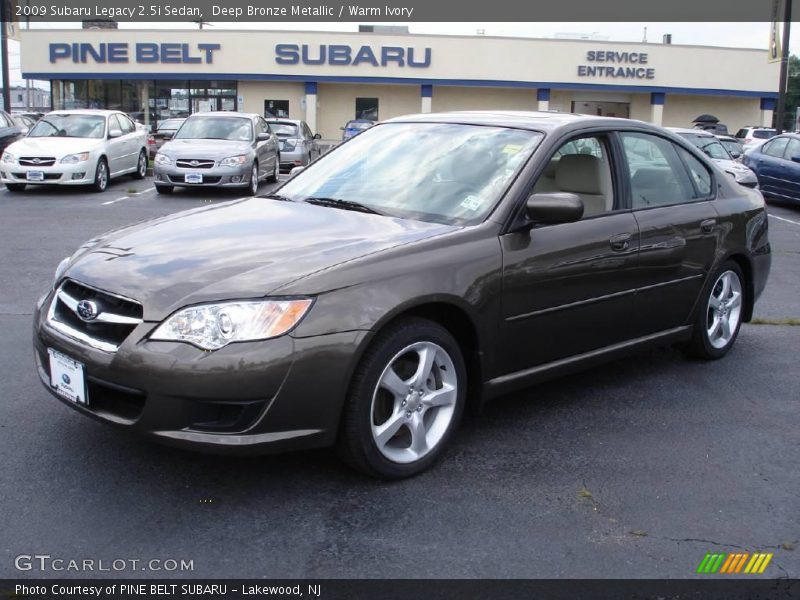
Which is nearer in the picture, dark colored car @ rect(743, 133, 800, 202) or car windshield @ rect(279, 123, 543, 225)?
car windshield @ rect(279, 123, 543, 225)

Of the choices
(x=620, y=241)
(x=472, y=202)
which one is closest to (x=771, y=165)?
(x=620, y=241)

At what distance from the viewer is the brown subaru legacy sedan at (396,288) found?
3.27m

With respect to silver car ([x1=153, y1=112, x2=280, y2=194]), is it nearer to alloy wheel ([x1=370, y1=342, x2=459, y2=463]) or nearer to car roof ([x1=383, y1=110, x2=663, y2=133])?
car roof ([x1=383, y1=110, x2=663, y2=133])

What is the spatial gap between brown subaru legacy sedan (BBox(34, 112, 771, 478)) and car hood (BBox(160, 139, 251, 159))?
417 inches

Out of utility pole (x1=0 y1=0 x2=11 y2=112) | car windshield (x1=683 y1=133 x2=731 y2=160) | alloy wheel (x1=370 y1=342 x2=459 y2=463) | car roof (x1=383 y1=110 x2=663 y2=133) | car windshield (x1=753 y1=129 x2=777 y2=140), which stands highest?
utility pole (x1=0 y1=0 x2=11 y2=112)

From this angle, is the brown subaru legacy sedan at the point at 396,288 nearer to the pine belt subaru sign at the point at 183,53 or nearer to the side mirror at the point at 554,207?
the side mirror at the point at 554,207

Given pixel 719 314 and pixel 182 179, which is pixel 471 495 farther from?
pixel 182 179

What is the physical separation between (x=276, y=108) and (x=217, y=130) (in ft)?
84.6

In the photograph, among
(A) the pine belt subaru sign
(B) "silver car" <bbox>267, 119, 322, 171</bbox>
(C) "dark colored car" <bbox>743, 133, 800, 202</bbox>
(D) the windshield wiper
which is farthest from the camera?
(A) the pine belt subaru sign

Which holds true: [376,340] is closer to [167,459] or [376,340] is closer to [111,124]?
[167,459]

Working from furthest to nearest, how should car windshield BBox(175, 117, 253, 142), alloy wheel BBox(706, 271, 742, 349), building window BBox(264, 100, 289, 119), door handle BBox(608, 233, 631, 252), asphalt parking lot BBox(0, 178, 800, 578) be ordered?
1. building window BBox(264, 100, 289, 119)
2. car windshield BBox(175, 117, 253, 142)
3. alloy wheel BBox(706, 271, 742, 349)
4. door handle BBox(608, 233, 631, 252)
5. asphalt parking lot BBox(0, 178, 800, 578)

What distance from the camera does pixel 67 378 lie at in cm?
353

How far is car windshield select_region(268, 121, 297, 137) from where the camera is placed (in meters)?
21.4
